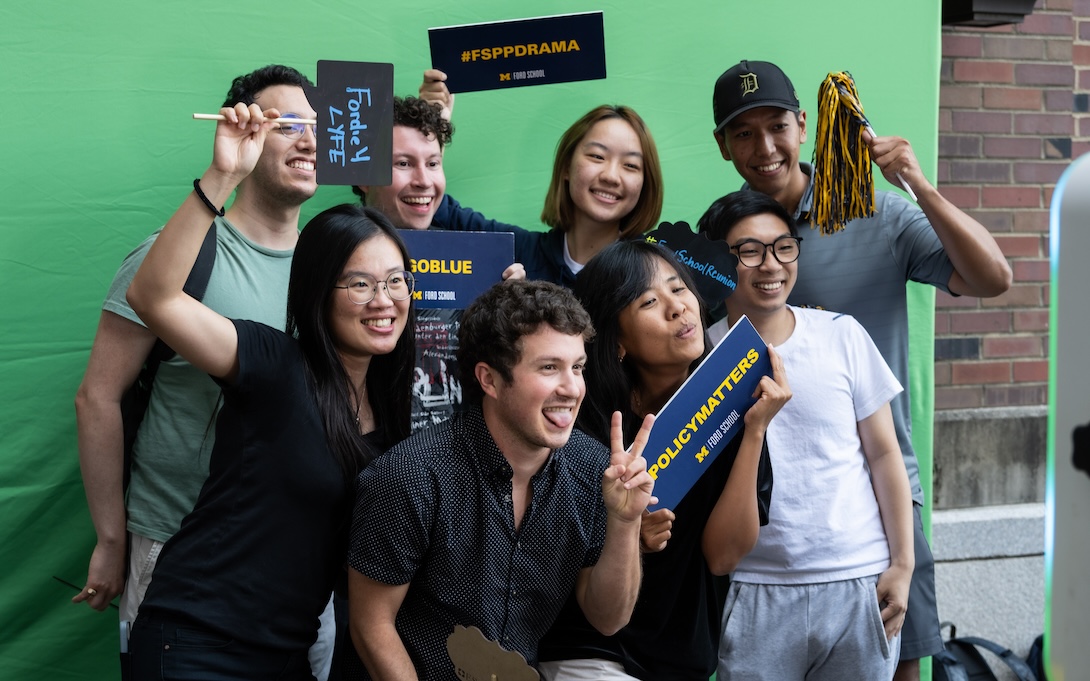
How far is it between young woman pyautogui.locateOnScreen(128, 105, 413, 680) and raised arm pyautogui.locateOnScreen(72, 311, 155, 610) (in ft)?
1.77

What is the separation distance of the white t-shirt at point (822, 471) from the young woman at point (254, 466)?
978mm

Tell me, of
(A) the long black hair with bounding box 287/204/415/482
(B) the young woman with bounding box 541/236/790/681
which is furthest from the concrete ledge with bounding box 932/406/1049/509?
(A) the long black hair with bounding box 287/204/415/482

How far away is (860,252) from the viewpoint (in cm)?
296

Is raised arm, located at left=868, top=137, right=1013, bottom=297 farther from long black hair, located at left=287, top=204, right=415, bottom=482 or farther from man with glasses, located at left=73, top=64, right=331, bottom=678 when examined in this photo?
man with glasses, located at left=73, top=64, right=331, bottom=678

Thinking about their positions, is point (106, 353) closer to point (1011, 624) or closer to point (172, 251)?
point (172, 251)

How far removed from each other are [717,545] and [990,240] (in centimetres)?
109

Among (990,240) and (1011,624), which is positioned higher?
(990,240)

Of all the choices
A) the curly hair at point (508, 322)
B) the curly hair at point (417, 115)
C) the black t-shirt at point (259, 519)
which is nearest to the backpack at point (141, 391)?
the black t-shirt at point (259, 519)

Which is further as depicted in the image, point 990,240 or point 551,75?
point 551,75

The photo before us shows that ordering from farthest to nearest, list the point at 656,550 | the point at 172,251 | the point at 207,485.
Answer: the point at 656,550, the point at 207,485, the point at 172,251

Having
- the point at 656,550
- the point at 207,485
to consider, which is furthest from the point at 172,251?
the point at 656,550

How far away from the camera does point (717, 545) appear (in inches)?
90.9

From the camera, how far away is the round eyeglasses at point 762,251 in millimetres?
2664

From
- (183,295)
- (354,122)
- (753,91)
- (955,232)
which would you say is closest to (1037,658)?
(955,232)
